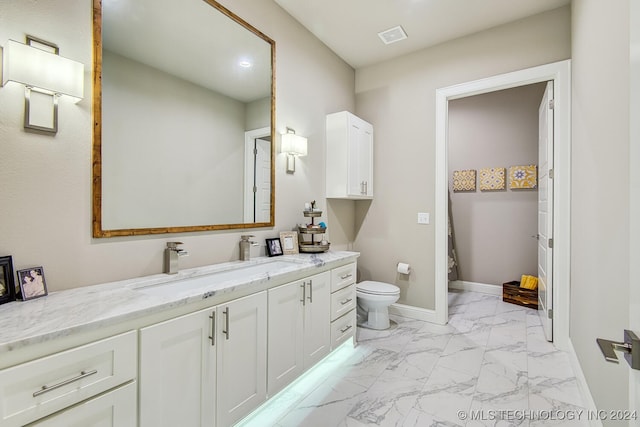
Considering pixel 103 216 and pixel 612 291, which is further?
pixel 103 216

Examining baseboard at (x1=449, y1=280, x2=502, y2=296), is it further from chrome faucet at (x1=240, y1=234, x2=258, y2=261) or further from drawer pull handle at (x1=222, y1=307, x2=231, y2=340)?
drawer pull handle at (x1=222, y1=307, x2=231, y2=340)

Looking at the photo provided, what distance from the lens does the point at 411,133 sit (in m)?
3.39

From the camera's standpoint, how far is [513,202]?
13.9 feet

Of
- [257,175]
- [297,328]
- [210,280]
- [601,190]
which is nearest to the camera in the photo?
[601,190]

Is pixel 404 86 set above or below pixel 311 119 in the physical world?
above

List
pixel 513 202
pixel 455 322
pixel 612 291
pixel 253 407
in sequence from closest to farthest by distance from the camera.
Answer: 1. pixel 612 291
2. pixel 253 407
3. pixel 455 322
4. pixel 513 202

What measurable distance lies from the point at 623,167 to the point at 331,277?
1.75 m

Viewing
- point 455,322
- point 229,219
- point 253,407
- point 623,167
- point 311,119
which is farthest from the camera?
point 455,322

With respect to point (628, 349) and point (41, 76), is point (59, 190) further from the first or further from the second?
point (628, 349)

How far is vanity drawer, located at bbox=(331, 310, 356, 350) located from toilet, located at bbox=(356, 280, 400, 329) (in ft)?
Result: 1.39

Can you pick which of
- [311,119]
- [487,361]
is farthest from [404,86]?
[487,361]

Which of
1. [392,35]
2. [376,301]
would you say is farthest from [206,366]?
[392,35]

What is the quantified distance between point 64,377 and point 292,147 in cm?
209

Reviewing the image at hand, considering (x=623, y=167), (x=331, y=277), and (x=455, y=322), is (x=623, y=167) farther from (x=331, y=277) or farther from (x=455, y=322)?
(x=455, y=322)
